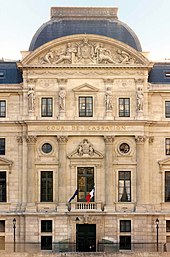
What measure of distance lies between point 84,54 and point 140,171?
1128 centimetres

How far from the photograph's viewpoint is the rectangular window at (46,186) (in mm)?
63250

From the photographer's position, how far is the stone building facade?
62.6 m

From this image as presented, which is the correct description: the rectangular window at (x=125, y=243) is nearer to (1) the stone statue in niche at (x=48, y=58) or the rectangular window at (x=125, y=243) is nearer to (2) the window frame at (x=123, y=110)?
(2) the window frame at (x=123, y=110)

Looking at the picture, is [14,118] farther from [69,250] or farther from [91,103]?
[69,250]

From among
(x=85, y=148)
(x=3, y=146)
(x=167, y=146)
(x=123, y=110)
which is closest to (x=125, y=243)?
(x=85, y=148)

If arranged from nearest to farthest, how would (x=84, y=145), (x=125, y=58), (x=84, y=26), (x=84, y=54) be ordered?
(x=84, y=145) → (x=125, y=58) → (x=84, y=54) → (x=84, y=26)

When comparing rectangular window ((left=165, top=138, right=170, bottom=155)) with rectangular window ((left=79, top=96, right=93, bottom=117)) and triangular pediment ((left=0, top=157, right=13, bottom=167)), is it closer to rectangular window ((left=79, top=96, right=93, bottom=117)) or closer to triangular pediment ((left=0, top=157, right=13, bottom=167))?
rectangular window ((left=79, top=96, right=93, bottom=117))

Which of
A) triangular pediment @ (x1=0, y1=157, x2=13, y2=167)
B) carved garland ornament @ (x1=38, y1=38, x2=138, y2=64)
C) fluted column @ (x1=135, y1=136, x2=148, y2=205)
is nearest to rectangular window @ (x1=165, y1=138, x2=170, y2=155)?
fluted column @ (x1=135, y1=136, x2=148, y2=205)

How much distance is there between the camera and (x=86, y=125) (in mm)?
63250

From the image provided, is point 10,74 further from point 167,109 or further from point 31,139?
point 167,109

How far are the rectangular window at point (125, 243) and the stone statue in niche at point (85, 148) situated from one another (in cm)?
775

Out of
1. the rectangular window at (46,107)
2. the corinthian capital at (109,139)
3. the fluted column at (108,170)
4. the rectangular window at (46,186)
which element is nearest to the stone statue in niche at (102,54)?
the rectangular window at (46,107)

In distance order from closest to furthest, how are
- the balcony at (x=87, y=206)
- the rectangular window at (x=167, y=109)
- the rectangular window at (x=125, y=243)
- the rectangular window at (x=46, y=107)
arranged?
the rectangular window at (x=125, y=243) → the balcony at (x=87, y=206) → the rectangular window at (x=46, y=107) → the rectangular window at (x=167, y=109)

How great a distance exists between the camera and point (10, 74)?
6588 centimetres
